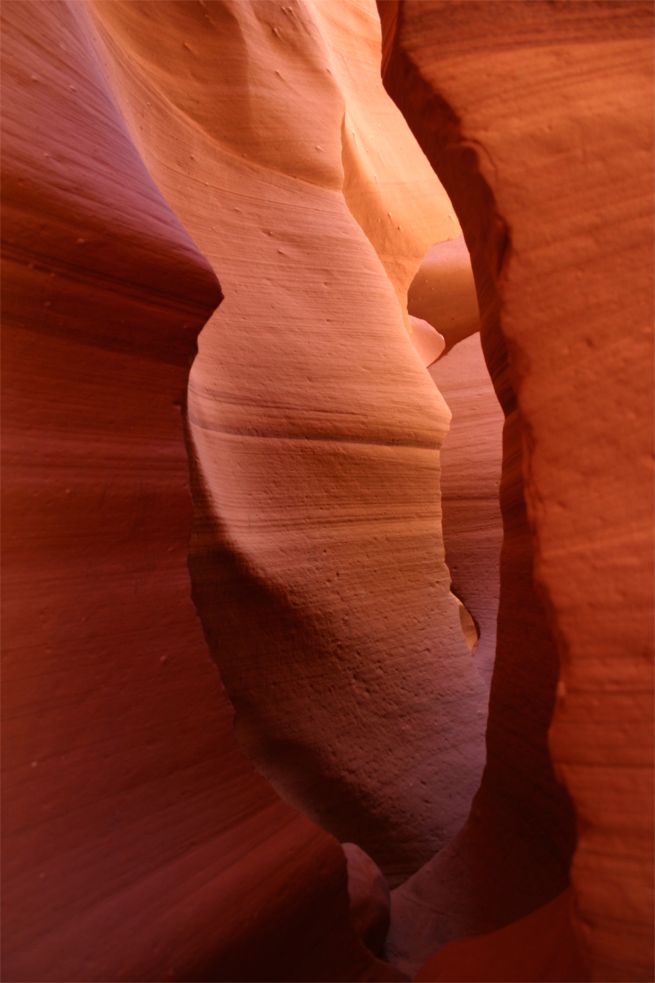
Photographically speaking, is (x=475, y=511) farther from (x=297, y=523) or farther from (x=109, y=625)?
(x=109, y=625)

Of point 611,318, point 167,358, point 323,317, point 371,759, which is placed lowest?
point 371,759

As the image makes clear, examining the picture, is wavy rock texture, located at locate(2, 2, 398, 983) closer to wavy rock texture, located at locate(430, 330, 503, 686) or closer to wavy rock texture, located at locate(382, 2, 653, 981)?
wavy rock texture, located at locate(382, 2, 653, 981)

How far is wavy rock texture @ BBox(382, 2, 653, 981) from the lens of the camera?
0.79m

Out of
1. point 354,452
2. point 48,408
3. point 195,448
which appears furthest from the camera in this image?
point 354,452

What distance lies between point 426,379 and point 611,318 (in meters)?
1.67

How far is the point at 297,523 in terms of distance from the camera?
2.06m

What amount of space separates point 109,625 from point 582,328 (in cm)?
86

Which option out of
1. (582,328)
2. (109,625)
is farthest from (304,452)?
(582,328)

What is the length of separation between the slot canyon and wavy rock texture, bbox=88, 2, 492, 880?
0.01 m

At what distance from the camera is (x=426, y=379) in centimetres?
255

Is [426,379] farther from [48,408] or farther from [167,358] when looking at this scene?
[48,408]

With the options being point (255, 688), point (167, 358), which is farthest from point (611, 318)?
point (255, 688)

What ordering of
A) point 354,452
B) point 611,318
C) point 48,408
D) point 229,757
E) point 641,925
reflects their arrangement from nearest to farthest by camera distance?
point 641,925 < point 611,318 < point 48,408 < point 229,757 < point 354,452

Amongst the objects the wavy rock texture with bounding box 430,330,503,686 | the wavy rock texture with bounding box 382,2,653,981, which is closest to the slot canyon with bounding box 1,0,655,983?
the wavy rock texture with bounding box 382,2,653,981
